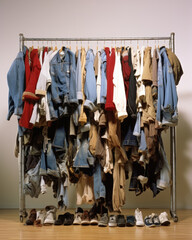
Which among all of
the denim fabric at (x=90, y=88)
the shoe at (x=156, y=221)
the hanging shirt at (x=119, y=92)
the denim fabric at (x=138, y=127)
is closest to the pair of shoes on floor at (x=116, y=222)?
the shoe at (x=156, y=221)

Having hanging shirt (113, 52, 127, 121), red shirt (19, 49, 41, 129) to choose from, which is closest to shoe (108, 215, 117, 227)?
hanging shirt (113, 52, 127, 121)

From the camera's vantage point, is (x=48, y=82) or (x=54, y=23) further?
(x=54, y=23)

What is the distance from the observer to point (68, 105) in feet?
12.5

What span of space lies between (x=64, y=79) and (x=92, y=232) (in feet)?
4.82

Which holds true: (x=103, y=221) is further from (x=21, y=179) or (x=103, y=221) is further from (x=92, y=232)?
(x=21, y=179)

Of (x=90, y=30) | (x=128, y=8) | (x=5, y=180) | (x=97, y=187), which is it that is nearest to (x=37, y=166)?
(x=97, y=187)

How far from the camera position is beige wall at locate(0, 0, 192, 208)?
191 inches

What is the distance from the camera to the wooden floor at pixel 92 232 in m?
3.39

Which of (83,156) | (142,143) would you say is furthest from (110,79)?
(83,156)

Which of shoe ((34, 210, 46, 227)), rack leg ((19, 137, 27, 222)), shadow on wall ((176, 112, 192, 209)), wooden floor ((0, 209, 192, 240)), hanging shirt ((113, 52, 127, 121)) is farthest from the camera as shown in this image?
shadow on wall ((176, 112, 192, 209))

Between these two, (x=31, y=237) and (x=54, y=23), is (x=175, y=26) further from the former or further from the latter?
(x=31, y=237)

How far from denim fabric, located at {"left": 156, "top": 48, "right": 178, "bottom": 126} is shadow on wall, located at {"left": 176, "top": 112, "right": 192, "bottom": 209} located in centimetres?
119

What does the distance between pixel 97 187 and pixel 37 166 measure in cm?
65

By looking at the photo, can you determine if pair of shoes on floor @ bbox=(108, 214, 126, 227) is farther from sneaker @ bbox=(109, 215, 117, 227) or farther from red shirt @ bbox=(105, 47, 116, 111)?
red shirt @ bbox=(105, 47, 116, 111)
